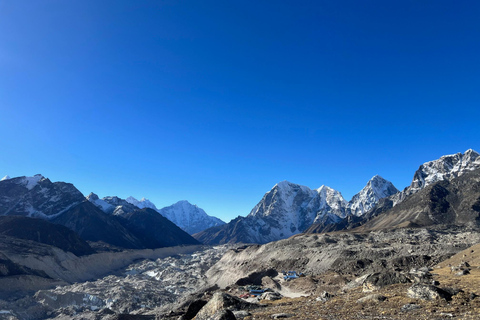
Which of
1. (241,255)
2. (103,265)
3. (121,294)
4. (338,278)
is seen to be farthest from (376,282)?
(103,265)

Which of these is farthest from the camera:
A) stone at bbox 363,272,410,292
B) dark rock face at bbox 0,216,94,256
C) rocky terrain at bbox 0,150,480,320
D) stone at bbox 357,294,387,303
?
dark rock face at bbox 0,216,94,256

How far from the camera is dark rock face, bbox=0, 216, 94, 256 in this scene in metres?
169

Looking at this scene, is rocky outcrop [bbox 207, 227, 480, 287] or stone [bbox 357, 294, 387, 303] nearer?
stone [bbox 357, 294, 387, 303]

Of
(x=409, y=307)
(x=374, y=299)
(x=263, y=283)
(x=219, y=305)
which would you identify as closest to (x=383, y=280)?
(x=374, y=299)

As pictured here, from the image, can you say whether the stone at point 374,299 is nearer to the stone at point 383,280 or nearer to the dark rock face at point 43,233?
the stone at point 383,280

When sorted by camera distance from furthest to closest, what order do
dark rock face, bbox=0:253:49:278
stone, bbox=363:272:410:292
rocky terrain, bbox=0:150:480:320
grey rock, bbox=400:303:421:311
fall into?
dark rock face, bbox=0:253:49:278
stone, bbox=363:272:410:292
rocky terrain, bbox=0:150:480:320
grey rock, bbox=400:303:421:311

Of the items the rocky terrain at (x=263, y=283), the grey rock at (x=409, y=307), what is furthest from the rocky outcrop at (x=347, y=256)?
the grey rock at (x=409, y=307)

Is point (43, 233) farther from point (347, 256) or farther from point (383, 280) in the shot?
point (383, 280)

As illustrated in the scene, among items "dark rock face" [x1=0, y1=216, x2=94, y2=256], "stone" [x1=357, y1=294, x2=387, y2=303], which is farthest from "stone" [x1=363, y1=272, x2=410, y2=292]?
"dark rock face" [x1=0, y1=216, x2=94, y2=256]

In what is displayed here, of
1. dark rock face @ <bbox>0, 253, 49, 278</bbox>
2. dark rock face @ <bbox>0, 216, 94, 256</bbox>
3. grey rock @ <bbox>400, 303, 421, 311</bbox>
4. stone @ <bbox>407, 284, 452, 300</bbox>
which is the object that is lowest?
dark rock face @ <bbox>0, 253, 49, 278</bbox>

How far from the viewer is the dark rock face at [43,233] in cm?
16888

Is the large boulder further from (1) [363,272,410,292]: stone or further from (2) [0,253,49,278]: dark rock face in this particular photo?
(2) [0,253,49,278]: dark rock face

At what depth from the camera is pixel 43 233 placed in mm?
177125

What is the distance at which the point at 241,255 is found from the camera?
14700 cm
